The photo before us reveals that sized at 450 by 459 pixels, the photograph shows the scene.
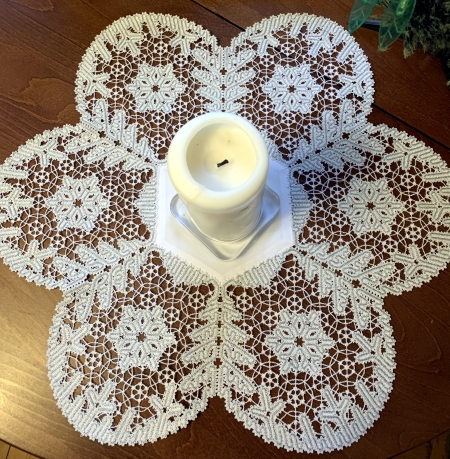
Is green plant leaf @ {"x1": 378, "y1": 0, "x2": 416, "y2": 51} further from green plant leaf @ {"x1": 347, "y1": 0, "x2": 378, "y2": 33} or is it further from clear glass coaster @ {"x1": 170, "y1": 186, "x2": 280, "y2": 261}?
clear glass coaster @ {"x1": 170, "y1": 186, "x2": 280, "y2": 261}

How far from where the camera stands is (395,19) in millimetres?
525

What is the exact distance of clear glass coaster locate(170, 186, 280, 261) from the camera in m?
0.60

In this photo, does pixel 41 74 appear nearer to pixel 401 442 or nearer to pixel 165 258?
pixel 165 258

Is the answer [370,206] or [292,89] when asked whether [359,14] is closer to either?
[292,89]

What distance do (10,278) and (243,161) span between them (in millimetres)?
369

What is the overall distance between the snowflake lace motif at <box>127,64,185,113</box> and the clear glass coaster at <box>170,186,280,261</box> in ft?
0.57

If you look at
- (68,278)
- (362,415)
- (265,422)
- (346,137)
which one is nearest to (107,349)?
(68,278)

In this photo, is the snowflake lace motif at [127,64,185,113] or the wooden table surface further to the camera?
the snowflake lace motif at [127,64,185,113]

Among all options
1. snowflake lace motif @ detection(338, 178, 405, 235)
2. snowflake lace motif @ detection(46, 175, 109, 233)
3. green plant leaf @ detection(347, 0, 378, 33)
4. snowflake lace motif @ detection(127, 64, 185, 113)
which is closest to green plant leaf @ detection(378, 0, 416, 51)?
green plant leaf @ detection(347, 0, 378, 33)

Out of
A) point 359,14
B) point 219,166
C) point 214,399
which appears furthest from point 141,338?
point 359,14

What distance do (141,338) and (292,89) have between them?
409mm

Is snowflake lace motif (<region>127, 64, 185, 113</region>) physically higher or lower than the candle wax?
lower

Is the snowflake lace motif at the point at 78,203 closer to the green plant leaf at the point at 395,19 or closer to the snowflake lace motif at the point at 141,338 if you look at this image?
the snowflake lace motif at the point at 141,338

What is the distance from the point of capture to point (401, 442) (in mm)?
540
